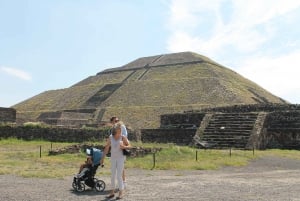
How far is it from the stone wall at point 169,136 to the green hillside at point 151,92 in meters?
12.4

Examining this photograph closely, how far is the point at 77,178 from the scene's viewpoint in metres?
10.1

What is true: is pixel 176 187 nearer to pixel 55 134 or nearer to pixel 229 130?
pixel 229 130

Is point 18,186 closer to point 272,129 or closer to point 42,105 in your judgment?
point 272,129

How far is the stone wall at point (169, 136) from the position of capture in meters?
29.6

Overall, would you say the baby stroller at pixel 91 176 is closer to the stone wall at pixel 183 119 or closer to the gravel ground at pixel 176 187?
the gravel ground at pixel 176 187

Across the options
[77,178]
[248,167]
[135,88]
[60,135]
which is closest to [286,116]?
[248,167]

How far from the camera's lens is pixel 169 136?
30.2 m

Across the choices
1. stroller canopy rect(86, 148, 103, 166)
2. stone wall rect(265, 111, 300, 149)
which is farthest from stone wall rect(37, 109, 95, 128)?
stroller canopy rect(86, 148, 103, 166)

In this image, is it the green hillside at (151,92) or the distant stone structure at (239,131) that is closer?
the distant stone structure at (239,131)

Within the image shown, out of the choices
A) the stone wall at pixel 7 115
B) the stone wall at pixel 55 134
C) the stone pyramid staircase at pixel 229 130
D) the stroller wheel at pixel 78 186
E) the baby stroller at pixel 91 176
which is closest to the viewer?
the stroller wheel at pixel 78 186

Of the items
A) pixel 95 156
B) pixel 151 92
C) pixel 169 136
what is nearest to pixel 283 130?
pixel 169 136

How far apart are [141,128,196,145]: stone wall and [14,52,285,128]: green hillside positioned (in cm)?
1245

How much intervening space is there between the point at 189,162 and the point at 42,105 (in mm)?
49986

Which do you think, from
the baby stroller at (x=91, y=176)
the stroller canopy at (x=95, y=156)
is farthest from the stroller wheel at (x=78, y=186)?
the stroller canopy at (x=95, y=156)
